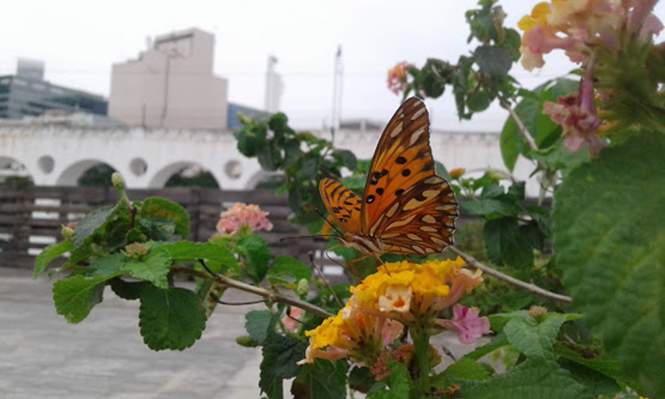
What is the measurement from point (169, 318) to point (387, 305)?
0.83 ft

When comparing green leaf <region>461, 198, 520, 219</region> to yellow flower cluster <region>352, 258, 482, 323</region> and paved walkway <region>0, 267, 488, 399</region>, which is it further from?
yellow flower cluster <region>352, 258, 482, 323</region>

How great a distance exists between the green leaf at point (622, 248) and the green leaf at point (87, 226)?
0.37m

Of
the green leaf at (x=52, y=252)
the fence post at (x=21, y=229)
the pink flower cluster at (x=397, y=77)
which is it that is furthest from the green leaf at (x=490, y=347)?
the fence post at (x=21, y=229)

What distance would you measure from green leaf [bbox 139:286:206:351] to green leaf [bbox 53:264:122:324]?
0.04m

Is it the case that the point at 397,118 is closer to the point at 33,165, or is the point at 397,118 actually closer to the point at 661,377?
the point at 661,377

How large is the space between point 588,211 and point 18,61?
67.8 feet

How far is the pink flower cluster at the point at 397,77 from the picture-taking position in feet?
4.58

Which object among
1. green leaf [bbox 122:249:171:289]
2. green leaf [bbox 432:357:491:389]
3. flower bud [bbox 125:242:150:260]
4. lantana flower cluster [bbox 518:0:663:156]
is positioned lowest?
green leaf [bbox 432:357:491:389]

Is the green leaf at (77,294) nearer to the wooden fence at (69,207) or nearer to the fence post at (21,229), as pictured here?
the wooden fence at (69,207)

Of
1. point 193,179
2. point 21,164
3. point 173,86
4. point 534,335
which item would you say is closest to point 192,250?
point 534,335

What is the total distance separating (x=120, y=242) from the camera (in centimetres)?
47

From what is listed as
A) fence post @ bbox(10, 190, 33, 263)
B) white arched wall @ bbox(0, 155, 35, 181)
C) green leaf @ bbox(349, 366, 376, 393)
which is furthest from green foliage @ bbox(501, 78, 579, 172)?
white arched wall @ bbox(0, 155, 35, 181)

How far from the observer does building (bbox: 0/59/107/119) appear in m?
14.5

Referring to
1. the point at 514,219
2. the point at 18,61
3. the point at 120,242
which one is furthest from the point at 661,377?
the point at 18,61
